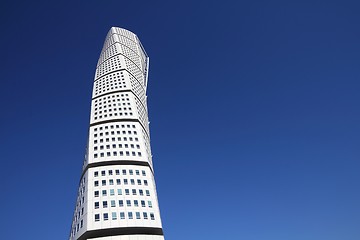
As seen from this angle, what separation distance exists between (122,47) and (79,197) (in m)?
51.1

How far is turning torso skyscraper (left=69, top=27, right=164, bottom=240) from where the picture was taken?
124 ft

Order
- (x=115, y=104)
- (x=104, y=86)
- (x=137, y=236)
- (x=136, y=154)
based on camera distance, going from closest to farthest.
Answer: (x=137, y=236) → (x=136, y=154) → (x=115, y=104) → (x=104, y=86)

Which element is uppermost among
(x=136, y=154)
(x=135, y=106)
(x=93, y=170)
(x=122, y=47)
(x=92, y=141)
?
(x=122, y=47)

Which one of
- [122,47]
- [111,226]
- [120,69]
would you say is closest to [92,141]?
[111,226]

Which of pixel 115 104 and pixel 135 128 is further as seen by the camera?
pixel 115 104

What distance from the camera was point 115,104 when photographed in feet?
192

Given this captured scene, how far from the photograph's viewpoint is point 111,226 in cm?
3706

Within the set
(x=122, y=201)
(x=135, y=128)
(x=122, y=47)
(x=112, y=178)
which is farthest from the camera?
(x=122, y=47)

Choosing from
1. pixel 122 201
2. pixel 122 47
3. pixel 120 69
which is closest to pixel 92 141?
pixel 122 201

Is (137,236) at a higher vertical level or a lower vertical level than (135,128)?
lower

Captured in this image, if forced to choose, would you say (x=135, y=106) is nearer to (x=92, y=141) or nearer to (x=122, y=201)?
(x=92, y=141)

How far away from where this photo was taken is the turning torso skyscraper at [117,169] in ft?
124

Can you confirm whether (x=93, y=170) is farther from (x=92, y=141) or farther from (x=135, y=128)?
(x=135, y=128)

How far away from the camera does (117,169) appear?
148 ft
